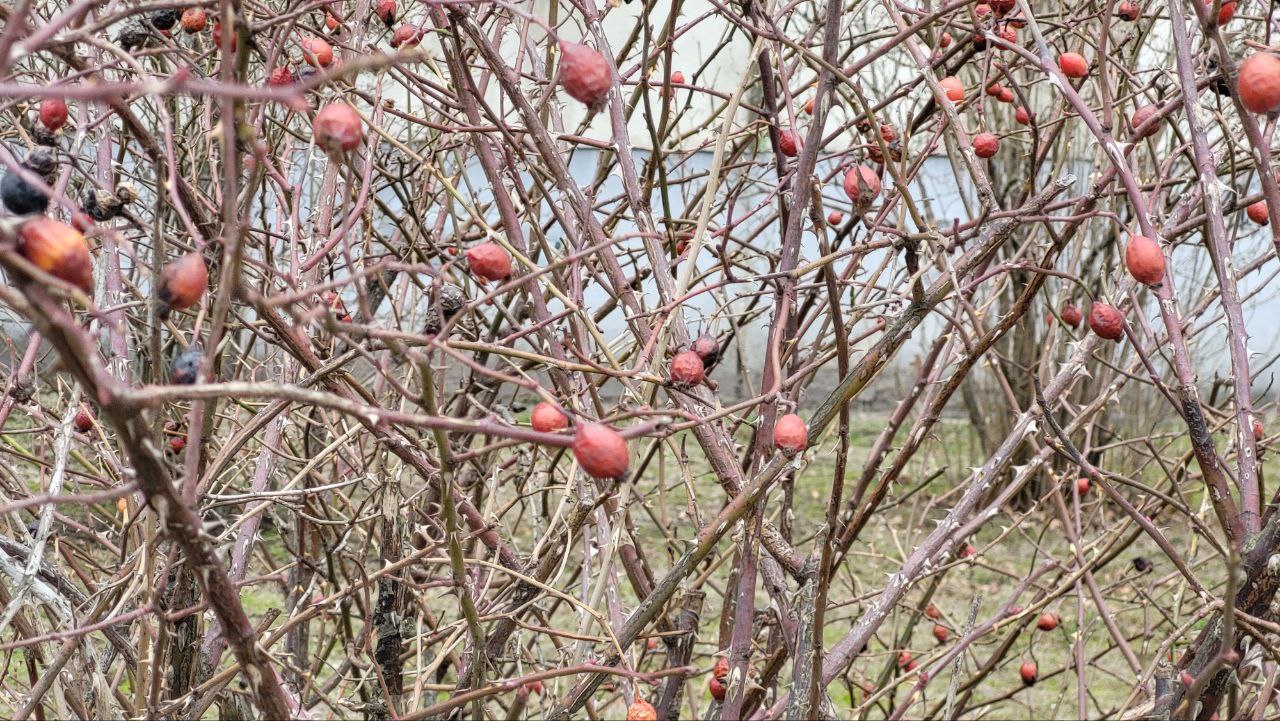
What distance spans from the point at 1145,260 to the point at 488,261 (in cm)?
63

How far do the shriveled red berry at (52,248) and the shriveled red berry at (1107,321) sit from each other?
3.38 ft

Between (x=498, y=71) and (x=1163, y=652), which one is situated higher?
(x=498, y=71)

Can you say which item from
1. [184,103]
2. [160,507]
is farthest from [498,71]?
[184,103]

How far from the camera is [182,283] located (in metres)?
0.78

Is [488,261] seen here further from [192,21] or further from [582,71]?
[192,21]

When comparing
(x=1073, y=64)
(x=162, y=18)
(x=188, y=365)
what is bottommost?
(x=188, y=365)

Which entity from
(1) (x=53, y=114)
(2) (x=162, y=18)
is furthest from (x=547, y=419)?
(2) (x=162, y=18)

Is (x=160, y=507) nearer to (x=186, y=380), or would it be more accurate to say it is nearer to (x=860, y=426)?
(x=186, y=380)

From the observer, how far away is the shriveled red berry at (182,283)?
2.57 feet

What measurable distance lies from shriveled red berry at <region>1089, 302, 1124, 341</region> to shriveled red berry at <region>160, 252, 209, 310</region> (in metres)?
0.92

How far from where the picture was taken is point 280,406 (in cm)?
137

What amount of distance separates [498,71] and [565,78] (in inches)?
17.6

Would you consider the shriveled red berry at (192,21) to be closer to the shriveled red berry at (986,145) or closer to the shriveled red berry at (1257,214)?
the shriveled red berry at (986,145)

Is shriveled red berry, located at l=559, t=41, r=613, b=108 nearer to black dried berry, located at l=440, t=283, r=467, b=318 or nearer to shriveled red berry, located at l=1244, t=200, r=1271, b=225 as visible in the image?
black dried berry, located at l=440, t=283, r=467, b=318
